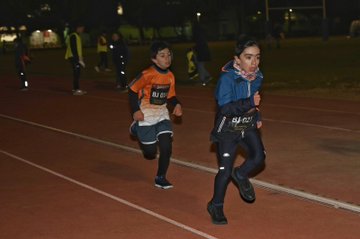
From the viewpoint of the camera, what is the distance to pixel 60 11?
291 feet

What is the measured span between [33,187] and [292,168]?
11.3 feet

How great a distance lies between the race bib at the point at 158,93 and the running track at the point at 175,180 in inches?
43.1

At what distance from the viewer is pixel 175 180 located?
360 inches

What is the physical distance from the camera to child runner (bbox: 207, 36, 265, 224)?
6.54 metres

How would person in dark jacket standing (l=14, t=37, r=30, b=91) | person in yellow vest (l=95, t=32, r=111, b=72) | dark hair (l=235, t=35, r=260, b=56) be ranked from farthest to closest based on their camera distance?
1. person in yellow vest (l=95, t=32, r=111, b=72)
2. person in dark jacket standing (l=14, t=37, r=30, b=91)
3. dark hair (l=235, t=35, r=260, b=56)

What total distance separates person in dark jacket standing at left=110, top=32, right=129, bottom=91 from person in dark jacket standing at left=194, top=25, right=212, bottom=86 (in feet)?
7.85

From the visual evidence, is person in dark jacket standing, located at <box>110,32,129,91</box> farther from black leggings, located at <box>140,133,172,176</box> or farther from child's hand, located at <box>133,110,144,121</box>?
child's hand, located at <box>133,110,144,121</box>

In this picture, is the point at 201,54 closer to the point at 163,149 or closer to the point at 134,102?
the point at 163,149

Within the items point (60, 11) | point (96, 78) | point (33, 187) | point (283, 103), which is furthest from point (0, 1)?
point (33, 187)

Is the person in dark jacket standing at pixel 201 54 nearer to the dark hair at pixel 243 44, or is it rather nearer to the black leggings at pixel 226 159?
the black leggings at pixel 226 159

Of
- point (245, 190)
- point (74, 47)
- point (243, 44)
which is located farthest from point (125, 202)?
point (74, 47)

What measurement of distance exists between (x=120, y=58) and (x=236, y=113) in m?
15.9

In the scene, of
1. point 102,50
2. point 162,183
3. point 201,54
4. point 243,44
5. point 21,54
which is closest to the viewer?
point 243,44

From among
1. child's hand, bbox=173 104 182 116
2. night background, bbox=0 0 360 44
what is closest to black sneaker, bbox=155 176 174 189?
child's hand, bbox=173 104 182 116
